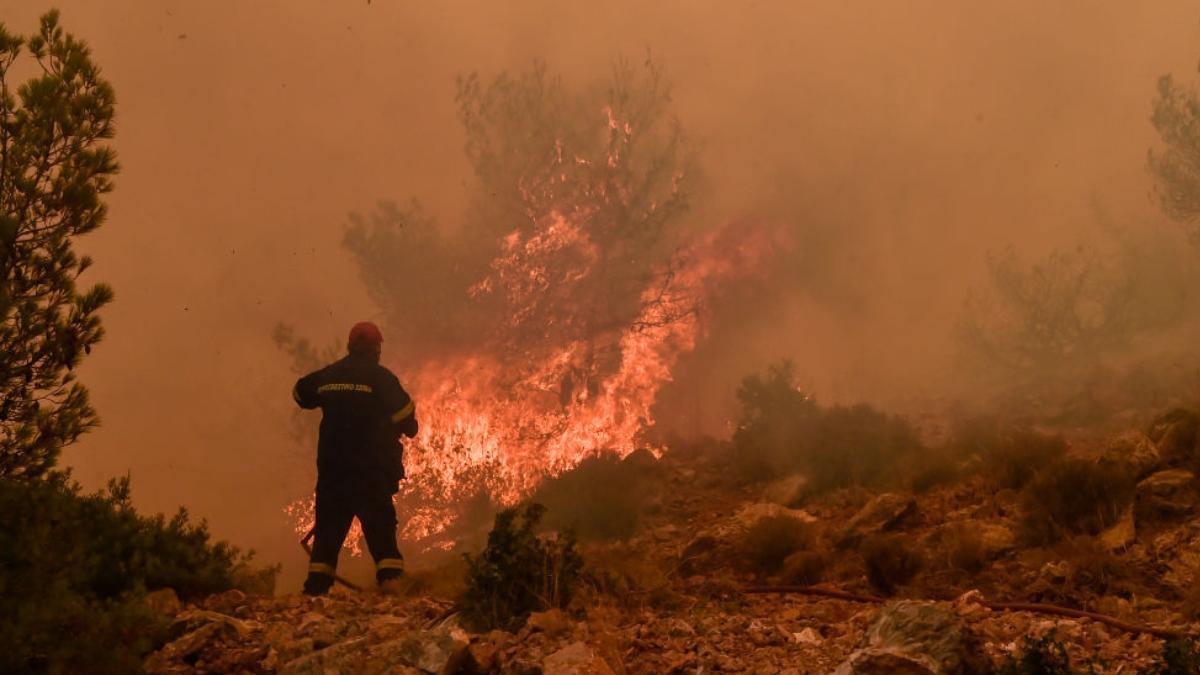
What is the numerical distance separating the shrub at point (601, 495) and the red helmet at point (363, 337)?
4171 millimetres

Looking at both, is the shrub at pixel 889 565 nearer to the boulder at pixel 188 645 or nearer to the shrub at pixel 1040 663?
the shrub at pixel 1040 663

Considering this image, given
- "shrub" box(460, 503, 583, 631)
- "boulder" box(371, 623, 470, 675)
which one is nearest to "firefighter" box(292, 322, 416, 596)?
"shrub" box(460, 503, 583, 631)

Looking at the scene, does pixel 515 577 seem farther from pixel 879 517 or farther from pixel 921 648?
pixel 879 517

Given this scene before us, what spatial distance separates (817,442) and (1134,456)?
19.4 feet

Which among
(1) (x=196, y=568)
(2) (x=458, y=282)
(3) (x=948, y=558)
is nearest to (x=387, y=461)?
(1) (x=196, y=568)

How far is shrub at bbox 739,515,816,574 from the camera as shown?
856cm

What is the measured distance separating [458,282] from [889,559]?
2781 centimetres

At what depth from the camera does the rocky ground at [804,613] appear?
169 inches

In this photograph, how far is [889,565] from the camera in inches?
281

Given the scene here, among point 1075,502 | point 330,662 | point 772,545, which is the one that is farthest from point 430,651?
point 1075,502

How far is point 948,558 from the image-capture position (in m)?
7.35

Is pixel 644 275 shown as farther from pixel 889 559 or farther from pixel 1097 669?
pixel 1097 669

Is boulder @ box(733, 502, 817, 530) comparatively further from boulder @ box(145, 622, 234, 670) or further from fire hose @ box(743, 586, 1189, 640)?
boulder @ box(145, 622, 234, 670)

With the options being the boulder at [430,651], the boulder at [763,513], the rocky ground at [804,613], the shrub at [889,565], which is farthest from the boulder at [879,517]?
the boulder at [430,651]
